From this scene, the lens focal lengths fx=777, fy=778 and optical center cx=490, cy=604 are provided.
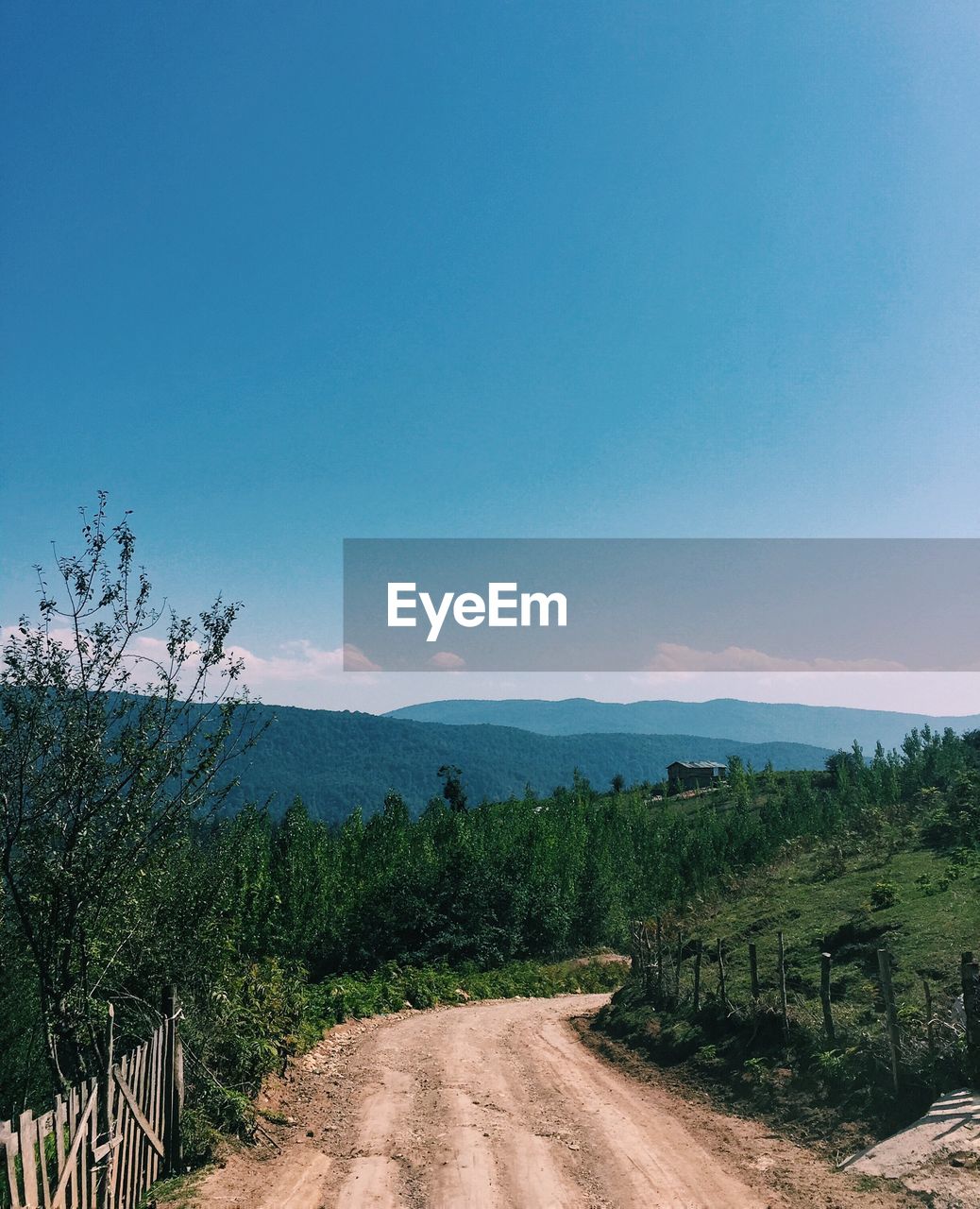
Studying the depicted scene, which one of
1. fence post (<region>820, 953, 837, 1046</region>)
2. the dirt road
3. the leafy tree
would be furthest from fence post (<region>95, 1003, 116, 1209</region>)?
the leafy tree

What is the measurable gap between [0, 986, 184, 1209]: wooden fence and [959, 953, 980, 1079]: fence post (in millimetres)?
11472

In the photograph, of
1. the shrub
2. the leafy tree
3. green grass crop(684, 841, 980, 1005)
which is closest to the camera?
green grass crop(684, 841, 980, 1005)

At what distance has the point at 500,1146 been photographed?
1238 centimetres

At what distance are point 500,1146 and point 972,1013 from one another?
745 centimetres

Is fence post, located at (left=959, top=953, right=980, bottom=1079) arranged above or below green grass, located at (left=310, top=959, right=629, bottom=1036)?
above

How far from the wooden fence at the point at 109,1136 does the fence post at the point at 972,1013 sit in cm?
1147

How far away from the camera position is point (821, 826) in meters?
67.5

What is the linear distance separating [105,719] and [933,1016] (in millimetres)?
13252

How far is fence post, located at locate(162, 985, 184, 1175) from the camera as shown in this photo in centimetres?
1100

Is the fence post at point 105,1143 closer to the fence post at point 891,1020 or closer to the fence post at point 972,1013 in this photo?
the fence post at point 891,1020

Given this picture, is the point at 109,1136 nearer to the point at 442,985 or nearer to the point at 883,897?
the point at 883,897

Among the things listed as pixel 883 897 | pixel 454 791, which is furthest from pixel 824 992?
pixel 454 791

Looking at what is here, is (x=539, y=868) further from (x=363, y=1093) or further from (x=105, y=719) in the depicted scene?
(x=105, y=719)

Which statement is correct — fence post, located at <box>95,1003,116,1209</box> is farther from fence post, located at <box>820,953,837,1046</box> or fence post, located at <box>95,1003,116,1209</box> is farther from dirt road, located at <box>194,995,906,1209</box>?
fence post, located at <box>820,953,837,1046</box>
